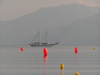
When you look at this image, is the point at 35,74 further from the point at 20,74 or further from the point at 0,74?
the point at 0,74

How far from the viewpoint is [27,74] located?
89.7 feet

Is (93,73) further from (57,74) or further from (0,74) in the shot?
(0,74)

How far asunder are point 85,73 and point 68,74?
1.71 meters

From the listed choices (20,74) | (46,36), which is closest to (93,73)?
(20,74)

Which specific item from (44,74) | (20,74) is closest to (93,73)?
(44,74)

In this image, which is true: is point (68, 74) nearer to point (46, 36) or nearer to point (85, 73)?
point (85, 73)

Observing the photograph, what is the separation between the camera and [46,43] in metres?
198

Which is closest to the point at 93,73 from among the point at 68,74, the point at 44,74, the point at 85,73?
the point at 85,73

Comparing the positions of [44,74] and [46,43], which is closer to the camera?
[44,74]

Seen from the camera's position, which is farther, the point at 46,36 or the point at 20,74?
the point at 46,36

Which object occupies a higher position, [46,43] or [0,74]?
[46,43]

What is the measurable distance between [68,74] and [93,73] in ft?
8.11

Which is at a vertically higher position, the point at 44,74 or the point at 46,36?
the point at 46,36

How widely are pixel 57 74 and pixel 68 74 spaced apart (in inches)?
35.1
